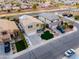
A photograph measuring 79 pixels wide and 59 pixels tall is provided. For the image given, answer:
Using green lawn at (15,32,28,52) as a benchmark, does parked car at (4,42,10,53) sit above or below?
above

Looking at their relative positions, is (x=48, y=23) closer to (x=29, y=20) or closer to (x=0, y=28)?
(x=29, y=20)

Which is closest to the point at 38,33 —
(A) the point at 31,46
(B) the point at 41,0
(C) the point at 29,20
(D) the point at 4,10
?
(C) the point at 29,20

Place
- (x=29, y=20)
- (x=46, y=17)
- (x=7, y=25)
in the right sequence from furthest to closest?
(x=46, y=17) → (x=29, y=20) → (x=7, y=25)

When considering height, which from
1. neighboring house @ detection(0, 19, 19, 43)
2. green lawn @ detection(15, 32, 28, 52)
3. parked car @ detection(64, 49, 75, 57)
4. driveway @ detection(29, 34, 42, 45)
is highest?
neighboring house @ detection(0, 19, 19, 43)

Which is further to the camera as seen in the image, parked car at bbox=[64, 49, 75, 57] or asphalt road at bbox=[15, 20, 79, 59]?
parked car at bbox=[64, 49, 75, 57]

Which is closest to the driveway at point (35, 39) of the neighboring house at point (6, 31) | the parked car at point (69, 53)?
the neighboring house at point (6, 31)

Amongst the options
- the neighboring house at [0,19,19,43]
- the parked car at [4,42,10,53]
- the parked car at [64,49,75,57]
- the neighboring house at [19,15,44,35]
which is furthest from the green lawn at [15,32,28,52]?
the parked car at [64,49,75,57]

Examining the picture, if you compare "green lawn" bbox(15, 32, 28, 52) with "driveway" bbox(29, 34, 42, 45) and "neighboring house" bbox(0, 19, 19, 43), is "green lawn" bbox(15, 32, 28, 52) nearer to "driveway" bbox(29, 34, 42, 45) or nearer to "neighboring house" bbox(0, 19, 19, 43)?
"driveway" bbox(29, 34, 42, 45)

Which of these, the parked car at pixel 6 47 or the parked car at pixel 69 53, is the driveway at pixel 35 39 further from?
the parked car at pixel 69 53
